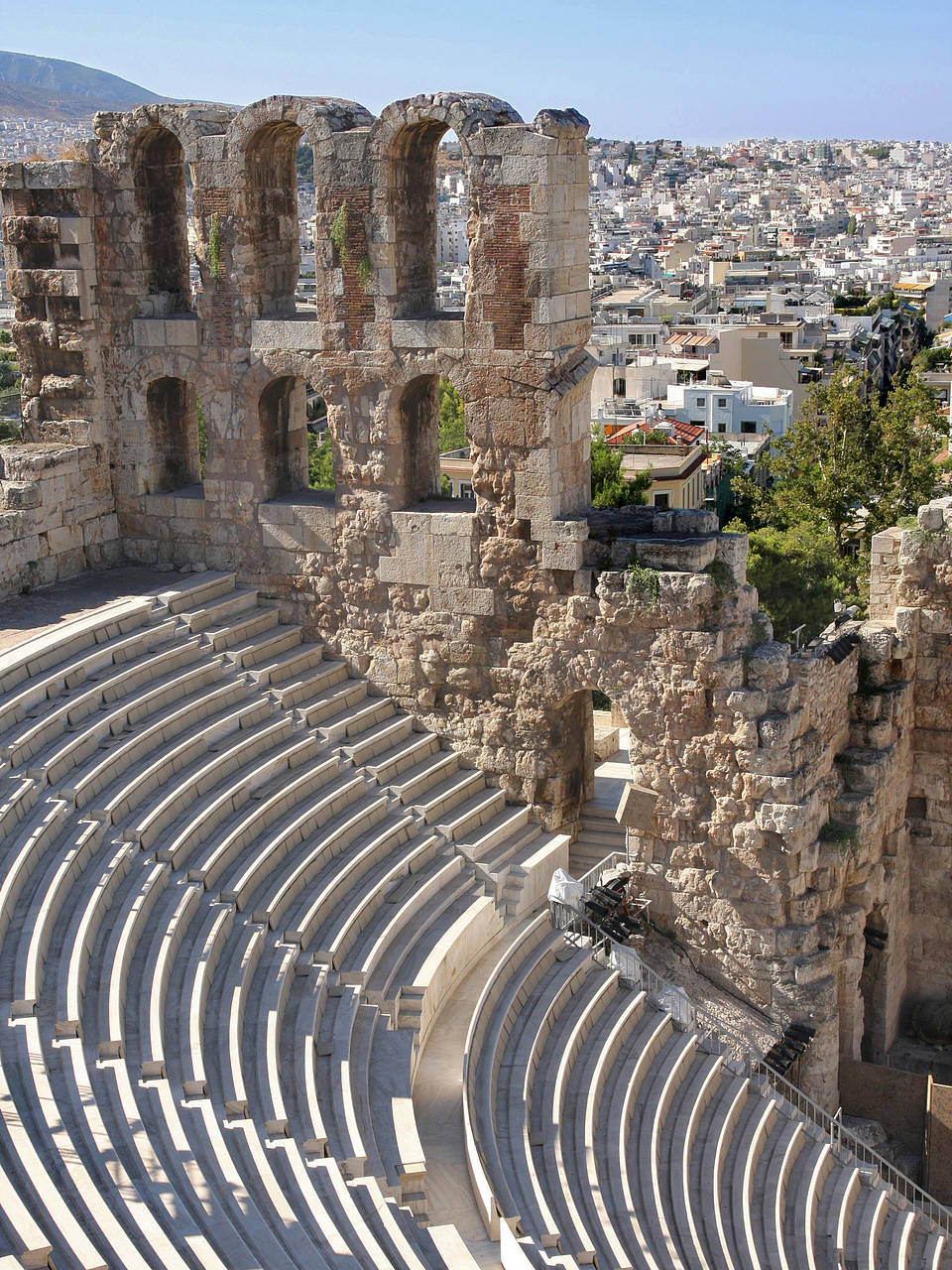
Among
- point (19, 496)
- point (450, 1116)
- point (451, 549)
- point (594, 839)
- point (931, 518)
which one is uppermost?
point (19, 496)

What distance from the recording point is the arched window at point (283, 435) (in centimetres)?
2184

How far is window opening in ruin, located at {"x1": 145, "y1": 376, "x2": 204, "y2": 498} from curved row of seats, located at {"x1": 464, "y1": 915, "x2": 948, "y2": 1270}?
847 cm

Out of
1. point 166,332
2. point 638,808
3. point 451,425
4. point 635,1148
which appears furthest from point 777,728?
point 451,425

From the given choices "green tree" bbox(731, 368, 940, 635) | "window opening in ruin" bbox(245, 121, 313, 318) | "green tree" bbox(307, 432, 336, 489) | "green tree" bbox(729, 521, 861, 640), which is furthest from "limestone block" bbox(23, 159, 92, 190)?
"green tree" bbox(307, 432, 336, 489)

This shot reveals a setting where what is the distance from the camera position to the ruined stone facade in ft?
64.3

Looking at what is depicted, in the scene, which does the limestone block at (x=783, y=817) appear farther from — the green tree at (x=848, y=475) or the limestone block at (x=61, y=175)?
the green tree at (x=848, y=475)

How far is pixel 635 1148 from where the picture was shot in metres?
16.2

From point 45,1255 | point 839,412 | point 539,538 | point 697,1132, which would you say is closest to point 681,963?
point 697,1132

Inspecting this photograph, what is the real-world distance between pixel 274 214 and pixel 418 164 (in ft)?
7.30

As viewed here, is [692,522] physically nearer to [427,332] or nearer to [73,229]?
[427,332]

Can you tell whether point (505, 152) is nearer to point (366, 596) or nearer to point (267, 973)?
point (366, 596)

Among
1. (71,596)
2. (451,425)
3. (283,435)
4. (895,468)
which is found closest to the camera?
(71,596)

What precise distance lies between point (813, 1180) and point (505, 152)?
12081mm

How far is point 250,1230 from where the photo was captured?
37.0 ft
